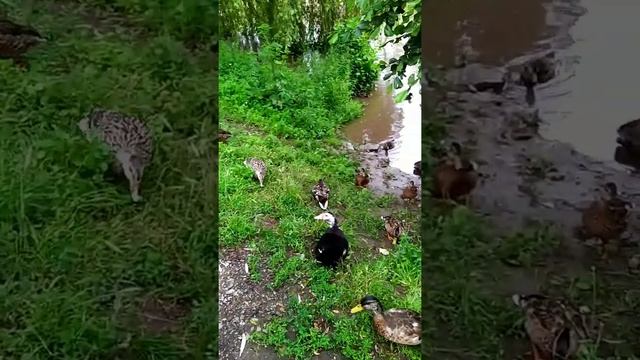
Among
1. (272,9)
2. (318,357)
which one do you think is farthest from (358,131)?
(318,357)

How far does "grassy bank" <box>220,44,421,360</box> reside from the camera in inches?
73.2

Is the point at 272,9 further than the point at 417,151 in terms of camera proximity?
Yes

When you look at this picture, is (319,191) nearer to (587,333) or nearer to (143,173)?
(143,173)

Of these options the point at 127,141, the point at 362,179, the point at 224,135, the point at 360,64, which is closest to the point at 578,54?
the point at 127,141

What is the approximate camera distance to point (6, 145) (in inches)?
51.4

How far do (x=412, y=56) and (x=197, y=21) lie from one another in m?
0.84

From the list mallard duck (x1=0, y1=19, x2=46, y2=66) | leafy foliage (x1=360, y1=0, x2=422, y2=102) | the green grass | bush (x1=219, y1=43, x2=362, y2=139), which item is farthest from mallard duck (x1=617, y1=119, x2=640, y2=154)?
bush (x1=219, y1=43, x2=362, y2=139)

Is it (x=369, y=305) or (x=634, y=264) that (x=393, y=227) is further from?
(x=634, y=264)

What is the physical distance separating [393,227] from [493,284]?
1.49 meters

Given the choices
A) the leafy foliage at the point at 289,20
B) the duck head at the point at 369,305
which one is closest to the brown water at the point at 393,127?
the leafy foliage at the point at 289,20

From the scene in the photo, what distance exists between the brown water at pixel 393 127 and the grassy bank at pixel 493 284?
7.14 ft

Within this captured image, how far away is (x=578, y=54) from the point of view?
36.3 inches

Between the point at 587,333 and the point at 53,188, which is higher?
the point at 53,188

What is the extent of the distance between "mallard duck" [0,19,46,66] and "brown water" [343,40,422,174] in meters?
2.13
